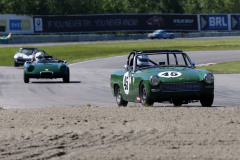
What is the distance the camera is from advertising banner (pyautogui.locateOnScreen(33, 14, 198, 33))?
60125mm

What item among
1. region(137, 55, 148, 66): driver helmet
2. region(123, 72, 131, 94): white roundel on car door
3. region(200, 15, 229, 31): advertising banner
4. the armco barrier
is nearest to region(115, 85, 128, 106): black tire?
region(123, 72, 131, 94): white roundel on car door

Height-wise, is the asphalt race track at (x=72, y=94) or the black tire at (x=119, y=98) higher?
the black tire at (x=119, y=98)

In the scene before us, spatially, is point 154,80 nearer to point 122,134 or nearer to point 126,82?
point 126,82

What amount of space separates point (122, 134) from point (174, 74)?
3701 mm

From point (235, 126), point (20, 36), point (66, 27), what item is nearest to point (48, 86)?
point (235, 126)

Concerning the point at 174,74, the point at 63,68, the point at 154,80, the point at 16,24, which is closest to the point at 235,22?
the point at 16,24

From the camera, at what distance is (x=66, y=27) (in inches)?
2405

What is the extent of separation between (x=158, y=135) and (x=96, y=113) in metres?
2.85

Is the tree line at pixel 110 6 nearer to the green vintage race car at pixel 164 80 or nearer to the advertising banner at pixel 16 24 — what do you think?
the advertising banner at pixel 16 24

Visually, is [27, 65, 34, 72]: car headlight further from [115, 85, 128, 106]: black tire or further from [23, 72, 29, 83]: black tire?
[115, 85, 128, 106]: black tire

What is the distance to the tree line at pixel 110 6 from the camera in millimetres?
67750

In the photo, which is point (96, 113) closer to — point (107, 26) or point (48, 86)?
point (48, 86)

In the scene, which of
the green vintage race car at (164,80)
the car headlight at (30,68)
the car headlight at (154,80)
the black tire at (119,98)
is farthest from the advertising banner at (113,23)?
the car headlight at (154,80)

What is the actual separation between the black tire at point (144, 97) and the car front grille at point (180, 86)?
1.19 feet
